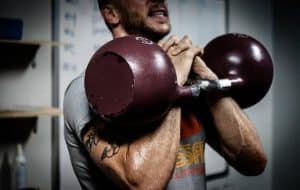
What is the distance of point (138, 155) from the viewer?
2.65 feet

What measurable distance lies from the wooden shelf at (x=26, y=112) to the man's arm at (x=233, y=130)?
2.45ft

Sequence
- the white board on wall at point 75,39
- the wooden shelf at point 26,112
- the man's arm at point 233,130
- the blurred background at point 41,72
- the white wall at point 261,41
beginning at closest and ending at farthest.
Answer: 1. the man's arm at point 233,130
2. the wooden shelf at point 26,112
3. the blurred background at point 41,72
4. the white board on wall at point 75,39
5. the white wall at point 261,41

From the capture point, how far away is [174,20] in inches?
86.4

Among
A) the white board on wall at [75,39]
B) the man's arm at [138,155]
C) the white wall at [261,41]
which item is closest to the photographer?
the man's arm at [138,155]

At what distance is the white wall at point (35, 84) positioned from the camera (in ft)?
5.40

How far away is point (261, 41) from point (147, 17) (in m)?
1.87

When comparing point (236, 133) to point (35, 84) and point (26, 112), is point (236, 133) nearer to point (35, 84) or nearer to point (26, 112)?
point (26, 112)

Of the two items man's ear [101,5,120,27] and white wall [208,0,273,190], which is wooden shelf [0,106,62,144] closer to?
man's ear [101,5,120,27]

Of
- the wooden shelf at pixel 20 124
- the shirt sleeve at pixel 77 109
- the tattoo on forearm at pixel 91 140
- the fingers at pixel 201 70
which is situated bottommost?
the wooden shelf at pixel 20 124

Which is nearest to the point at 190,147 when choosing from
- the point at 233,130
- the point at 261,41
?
the point at 233,130

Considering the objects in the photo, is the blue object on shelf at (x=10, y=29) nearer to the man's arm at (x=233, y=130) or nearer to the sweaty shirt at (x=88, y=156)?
the sweaty shirt at (x=88, y=156)

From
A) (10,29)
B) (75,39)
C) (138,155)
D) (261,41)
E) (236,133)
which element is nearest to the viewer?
(138,155)

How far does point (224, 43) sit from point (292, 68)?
64.3 inches

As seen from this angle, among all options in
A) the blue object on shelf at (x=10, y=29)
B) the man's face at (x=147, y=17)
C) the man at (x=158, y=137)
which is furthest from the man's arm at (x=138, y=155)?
the blue object on shelf at (x=10, y=29)
